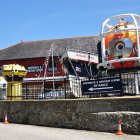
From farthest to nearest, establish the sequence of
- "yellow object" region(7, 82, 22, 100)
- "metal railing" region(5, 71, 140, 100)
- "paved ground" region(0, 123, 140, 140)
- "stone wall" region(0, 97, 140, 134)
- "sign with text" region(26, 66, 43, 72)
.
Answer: "sign with text" region(26, 66, 43, 72) < "yellow object" region(7, 82, 22, 100) < "metal railing" region(5, 71, 140, 100) < "stone wall" region(0, 97, 140, 134) < "paved ground" region(0, 123, 140, 140)

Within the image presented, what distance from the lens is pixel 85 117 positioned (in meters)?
15.6

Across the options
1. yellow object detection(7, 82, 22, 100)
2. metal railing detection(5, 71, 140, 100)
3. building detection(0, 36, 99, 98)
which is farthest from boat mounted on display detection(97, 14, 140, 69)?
building detection(0, 36, 99, 98)

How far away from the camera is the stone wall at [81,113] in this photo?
13.9m

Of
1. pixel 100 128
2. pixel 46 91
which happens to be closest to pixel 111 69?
pixel 46 91

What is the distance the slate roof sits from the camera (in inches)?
2106

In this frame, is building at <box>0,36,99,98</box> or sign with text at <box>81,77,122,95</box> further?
building at <box>0,36,99,98</box>

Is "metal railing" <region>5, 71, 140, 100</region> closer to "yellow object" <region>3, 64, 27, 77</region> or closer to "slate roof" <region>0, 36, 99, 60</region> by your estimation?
"yellow object" <region>3, 64, 27, 77</region>

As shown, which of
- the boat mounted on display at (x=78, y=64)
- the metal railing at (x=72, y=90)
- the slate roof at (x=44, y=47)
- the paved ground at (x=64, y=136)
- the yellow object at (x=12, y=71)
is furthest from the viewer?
the slate roof at (x=44, y=47)

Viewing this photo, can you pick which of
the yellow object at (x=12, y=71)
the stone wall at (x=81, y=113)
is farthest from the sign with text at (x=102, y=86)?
the yellow object at (x=12, y=71)

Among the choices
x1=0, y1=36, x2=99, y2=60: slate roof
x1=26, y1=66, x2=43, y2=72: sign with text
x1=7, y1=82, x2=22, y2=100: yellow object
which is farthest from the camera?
x1=26, y1=66, x2=43, y2=72: sign with text

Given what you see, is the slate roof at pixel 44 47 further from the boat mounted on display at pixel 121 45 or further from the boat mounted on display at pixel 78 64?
the boat mounted on display at pixel 121 45

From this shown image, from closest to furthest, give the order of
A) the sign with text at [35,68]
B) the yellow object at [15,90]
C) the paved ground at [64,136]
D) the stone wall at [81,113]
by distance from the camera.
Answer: the paved ground at [64,136]
the stone wall at [81,113]
the yellow object at [15,90]
the sign with text at [35,68]

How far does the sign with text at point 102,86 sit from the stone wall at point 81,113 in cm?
70

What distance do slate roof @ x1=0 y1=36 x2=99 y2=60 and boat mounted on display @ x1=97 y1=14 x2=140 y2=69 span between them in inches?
1232
